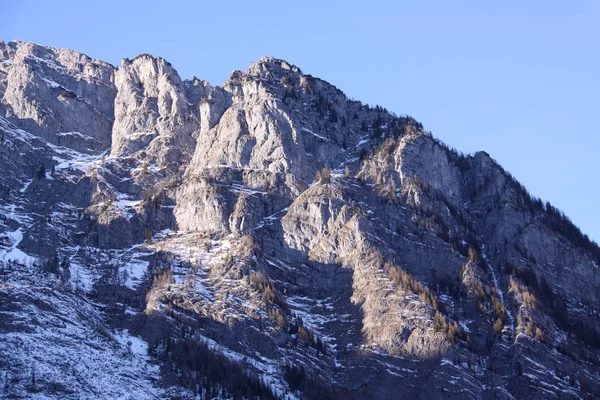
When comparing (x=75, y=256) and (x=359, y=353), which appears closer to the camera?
(x=359, y=353)

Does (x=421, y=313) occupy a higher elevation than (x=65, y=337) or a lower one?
higher

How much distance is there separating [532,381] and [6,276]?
2931 inches

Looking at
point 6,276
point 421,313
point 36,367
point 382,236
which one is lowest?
point 36,367

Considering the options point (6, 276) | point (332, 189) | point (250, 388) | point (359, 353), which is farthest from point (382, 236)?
point (6, 276)

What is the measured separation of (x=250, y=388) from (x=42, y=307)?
102ft

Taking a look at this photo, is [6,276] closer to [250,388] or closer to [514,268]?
[250,388]

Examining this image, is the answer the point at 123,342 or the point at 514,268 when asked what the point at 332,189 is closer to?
the point at 514,268

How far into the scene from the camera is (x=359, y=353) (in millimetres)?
169750

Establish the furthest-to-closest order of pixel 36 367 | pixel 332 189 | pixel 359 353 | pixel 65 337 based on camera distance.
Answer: pixel 332 189, pixel 359 353, pixel 65 337, pixel 36 367

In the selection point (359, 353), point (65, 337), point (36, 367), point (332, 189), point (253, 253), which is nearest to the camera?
point (36, 367)

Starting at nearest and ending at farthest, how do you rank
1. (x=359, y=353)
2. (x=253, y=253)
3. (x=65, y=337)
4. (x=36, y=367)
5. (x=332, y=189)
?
(x=36, y=367) < (x=65, y=337) < (x=359, y=353) < (x=253, y=253) < (x=332, y=189)

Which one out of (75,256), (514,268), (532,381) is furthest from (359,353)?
(75,256)

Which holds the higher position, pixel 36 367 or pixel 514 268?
pixel 514 268

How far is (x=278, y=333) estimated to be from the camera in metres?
170
